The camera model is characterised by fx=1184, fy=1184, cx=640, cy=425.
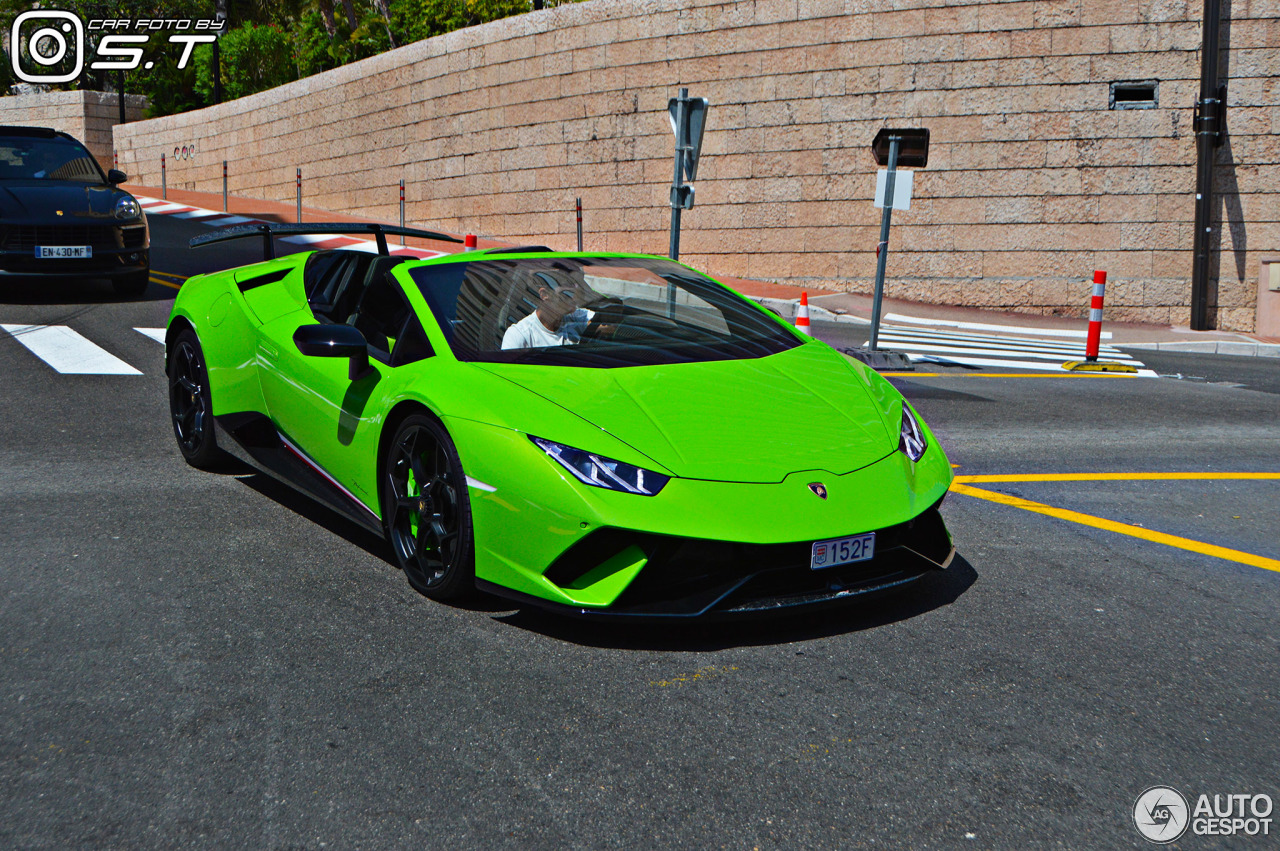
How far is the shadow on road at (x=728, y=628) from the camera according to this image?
3.74m

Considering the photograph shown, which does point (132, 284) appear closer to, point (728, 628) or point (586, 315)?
point (586, 315)

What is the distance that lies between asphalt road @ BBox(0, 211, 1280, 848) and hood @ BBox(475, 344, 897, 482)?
0.55 m

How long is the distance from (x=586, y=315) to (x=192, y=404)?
2.47 metres

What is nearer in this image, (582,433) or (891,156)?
(582,433)

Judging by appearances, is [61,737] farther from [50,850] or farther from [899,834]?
[899,834]

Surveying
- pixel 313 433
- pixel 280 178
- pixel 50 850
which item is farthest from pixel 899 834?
Answer: pixel 280 178

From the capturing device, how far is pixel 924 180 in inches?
726

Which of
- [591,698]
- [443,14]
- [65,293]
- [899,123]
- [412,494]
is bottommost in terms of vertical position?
[591,698]

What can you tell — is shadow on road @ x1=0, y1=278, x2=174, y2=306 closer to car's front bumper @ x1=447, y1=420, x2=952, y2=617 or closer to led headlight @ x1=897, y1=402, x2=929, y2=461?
car's front bumper @ x1=447, y1=420, x2=952, y2=617

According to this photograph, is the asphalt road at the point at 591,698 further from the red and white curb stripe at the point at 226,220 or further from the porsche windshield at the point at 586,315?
the red and white curb stripe at the point at 226,220

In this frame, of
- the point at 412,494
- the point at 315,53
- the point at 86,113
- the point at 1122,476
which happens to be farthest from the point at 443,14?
the point at 412,494

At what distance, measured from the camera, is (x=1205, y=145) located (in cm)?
1648

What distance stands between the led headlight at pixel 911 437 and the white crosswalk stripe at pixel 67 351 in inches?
258

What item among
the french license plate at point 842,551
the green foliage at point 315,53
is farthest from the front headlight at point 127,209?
the green foliage at point 315,53
